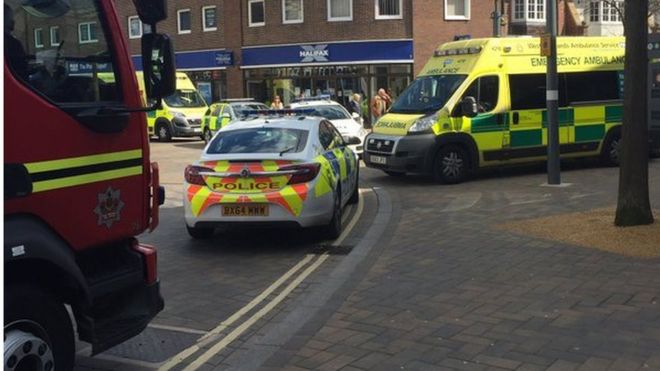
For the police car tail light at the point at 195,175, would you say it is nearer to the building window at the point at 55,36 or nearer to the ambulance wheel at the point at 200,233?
the ambulance wheel at the point at 200,233

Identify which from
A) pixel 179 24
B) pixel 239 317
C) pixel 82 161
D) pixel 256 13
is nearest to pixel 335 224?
pixel 239 317

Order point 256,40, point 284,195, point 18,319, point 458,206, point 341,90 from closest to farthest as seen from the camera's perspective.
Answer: point 18,319 → point 284,195 → point 458,206 → point 341,90 → point 256,40

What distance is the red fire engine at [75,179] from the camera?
3420 mm

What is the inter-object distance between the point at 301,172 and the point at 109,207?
419cm

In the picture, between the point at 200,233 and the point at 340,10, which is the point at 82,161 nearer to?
the point at 200,233

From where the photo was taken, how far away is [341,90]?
33344mm

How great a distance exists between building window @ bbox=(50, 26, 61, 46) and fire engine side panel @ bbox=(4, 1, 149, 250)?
34 centimetres

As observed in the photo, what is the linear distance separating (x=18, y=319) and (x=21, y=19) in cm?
145

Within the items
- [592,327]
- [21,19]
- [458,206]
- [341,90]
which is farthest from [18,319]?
[341,90]

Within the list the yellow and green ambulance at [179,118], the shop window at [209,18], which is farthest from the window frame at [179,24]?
the yellow and green ambulance at [179,118]

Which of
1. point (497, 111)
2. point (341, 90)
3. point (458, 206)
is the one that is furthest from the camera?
point (341, 90)

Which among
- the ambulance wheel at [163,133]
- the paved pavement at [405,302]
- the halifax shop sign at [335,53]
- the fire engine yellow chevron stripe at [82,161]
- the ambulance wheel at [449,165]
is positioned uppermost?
the halifax shop sign at [335,53]

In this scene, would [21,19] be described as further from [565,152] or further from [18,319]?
[565,152]

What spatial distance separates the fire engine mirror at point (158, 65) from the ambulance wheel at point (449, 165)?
32.1 feet
